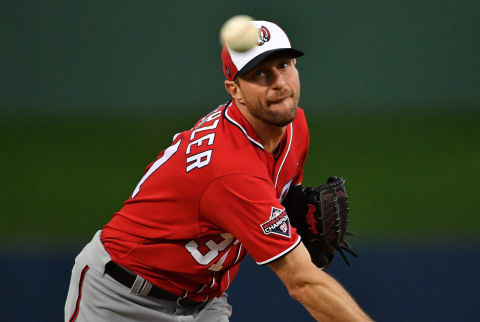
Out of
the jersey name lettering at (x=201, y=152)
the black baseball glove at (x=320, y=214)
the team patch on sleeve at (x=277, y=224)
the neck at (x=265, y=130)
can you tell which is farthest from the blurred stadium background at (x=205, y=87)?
the team patch on sleeve at (x=277, y=224)

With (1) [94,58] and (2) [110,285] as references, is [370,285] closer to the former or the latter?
(2) [110,285]

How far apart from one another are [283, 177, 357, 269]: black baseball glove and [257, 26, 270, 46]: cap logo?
607mm

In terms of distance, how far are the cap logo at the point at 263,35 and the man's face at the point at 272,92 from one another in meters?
0.06

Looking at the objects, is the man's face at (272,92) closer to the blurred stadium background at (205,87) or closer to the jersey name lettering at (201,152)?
the jersey name lettering at (201,152)

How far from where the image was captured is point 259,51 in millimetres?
2242

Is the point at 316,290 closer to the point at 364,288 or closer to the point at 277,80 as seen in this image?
the point at 277,80

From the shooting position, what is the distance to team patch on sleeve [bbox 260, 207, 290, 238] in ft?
6.99

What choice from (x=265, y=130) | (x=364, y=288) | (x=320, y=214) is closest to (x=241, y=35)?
(x=265, y=130)

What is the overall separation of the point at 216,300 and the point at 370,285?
1.75m

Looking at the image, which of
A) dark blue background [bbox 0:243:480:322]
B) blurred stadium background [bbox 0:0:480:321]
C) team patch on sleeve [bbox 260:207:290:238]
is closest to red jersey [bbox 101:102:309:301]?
team patch on sleeve [bbox 260:207:290:238]

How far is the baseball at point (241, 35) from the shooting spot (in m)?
2.24

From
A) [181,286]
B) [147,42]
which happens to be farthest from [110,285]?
[147,42]

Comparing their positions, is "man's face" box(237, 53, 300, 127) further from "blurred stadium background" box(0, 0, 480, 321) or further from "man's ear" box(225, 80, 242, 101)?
"blurred stadium background" box(0, 0, 480, 321)

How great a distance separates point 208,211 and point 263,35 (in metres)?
0.62
